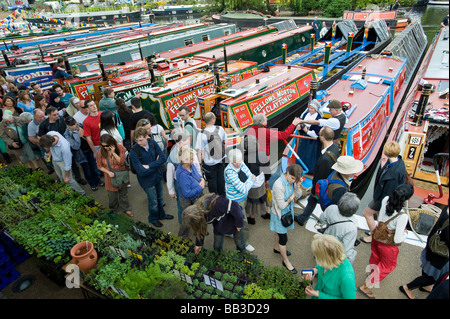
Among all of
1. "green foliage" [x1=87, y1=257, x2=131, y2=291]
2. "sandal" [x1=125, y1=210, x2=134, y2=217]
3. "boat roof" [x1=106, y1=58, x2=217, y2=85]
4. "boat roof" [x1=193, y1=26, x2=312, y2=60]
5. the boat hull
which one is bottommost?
"sandal" [x1=125, y1=210, x2=134, y2=217]

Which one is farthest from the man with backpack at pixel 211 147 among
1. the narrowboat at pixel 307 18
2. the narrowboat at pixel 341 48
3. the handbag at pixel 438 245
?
the narrowboat at pixel 307 18

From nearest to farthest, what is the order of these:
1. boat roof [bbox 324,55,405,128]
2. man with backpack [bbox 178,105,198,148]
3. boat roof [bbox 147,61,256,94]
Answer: man with backpack [bbox 178,105,198,148]
boat roof [bbox 324,55,405,128]
boat roof [bbox 147,61,256,94]

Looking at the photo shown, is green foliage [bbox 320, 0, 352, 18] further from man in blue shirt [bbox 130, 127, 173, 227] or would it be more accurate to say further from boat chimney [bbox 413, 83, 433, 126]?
man in blue shirt [bbox 130, 127, 173, 227]

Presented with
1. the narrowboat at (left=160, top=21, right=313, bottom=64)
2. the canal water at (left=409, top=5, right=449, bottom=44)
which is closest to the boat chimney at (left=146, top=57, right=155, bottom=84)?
the narrowboat at (left=160, top=21, right=313, bottom=64)

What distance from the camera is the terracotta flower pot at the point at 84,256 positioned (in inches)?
137

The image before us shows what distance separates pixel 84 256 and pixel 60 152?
2.46 m

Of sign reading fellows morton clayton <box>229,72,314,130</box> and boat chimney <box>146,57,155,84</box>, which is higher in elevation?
boat chimney <box>146,57,155,84</box>

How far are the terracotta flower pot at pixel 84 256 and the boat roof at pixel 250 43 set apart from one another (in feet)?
26.8

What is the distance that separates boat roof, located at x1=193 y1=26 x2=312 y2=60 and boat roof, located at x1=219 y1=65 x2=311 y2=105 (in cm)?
229

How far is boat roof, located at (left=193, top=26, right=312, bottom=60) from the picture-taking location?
11.3 metres

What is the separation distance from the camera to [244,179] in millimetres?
3951

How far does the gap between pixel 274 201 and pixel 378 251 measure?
141cm

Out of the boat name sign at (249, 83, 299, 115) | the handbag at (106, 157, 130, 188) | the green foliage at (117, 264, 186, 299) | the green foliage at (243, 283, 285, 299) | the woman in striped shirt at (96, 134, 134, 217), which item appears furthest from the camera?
the boat name sign at (249, 83, 299, 115)

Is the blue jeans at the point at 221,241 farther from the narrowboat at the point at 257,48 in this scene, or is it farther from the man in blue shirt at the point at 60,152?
the narrowboat at the point at 257,48
